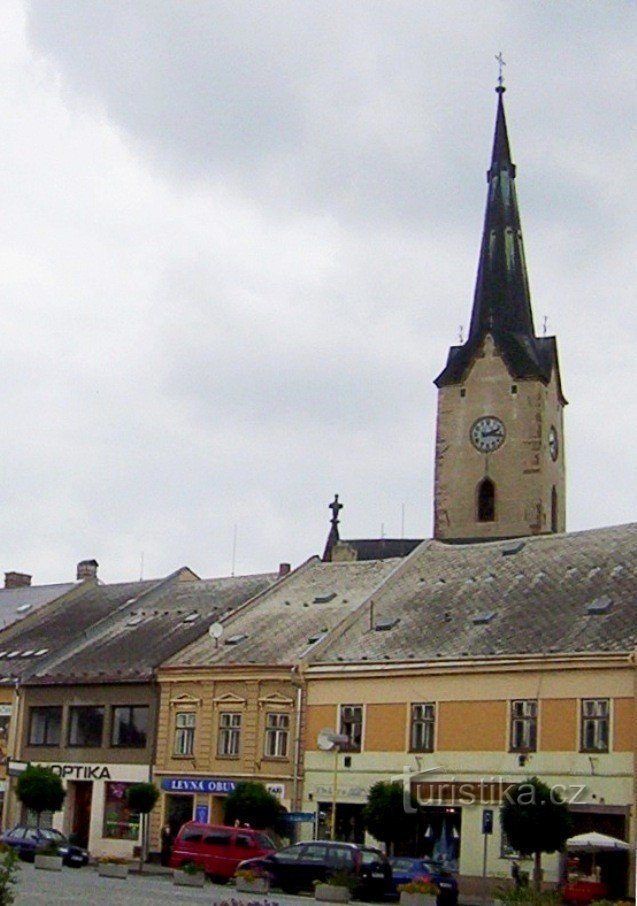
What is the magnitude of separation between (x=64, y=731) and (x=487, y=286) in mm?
38475

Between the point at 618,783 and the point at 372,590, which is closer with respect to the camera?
the point at 618,783

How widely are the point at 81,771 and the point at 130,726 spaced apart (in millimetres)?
2515

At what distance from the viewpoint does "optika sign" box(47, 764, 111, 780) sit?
52531mm

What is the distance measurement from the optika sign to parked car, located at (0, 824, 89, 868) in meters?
7.50

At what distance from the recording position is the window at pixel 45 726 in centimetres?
5512

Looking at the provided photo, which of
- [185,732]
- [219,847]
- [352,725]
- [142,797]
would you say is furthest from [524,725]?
[185,732]

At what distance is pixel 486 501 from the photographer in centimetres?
7831

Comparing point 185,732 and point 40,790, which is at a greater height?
point 185,732

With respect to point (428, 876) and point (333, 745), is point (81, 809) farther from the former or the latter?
point (428, 876)

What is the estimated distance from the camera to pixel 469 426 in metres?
79.9

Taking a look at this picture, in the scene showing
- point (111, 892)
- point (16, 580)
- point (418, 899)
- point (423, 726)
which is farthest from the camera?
point (16, 580)

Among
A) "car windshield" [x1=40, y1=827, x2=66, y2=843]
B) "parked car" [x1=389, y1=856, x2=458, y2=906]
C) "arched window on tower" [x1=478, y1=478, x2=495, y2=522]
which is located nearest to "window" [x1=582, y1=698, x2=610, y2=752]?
"parked car" [x1=389, y1=856, x2=458, y2=906]

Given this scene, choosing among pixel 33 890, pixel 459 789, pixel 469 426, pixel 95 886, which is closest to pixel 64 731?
pixel 459 789

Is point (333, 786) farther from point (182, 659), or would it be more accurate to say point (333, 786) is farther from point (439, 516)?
point (439, 516)
